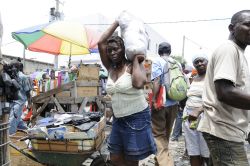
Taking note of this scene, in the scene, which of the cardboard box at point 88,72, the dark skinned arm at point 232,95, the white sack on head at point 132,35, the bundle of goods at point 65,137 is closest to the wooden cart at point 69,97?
the cardboard box at point 88,72

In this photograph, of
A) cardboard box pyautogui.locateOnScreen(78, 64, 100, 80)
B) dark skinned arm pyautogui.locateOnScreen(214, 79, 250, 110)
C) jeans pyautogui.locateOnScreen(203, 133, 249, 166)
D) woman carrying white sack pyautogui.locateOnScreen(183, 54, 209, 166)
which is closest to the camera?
dark skinned arm pyautogui.locateOnScreen(214, 79, 250, 110)

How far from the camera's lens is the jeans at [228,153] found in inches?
88.9

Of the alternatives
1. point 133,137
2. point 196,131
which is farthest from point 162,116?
point 133,137

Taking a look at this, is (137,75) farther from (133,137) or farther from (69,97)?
(69,97)

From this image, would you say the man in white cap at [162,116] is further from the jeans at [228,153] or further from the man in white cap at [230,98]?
the jeans at [228,153]

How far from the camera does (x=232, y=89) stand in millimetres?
2160

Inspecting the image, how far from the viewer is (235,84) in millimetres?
2193

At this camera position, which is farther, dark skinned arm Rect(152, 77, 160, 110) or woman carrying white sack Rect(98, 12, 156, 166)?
dark skinned arm Rect(152, 77, 160, 110)

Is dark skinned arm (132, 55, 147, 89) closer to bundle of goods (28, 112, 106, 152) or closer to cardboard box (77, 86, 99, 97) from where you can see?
bundle of goods (28, 112, 106, 152)

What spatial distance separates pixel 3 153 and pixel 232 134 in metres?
1.87

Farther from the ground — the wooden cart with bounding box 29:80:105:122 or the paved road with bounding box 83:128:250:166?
the wooden cart with bounding box 29:80:105:122

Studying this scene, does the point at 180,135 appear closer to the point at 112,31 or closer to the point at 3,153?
the point at 112,31

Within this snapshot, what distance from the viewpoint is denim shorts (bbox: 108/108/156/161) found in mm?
3238

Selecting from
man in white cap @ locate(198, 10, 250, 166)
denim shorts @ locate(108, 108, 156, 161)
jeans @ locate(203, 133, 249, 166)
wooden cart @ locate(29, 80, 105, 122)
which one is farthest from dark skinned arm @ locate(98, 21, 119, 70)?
wooden cart @ locate(29, 80, 105, 122)
